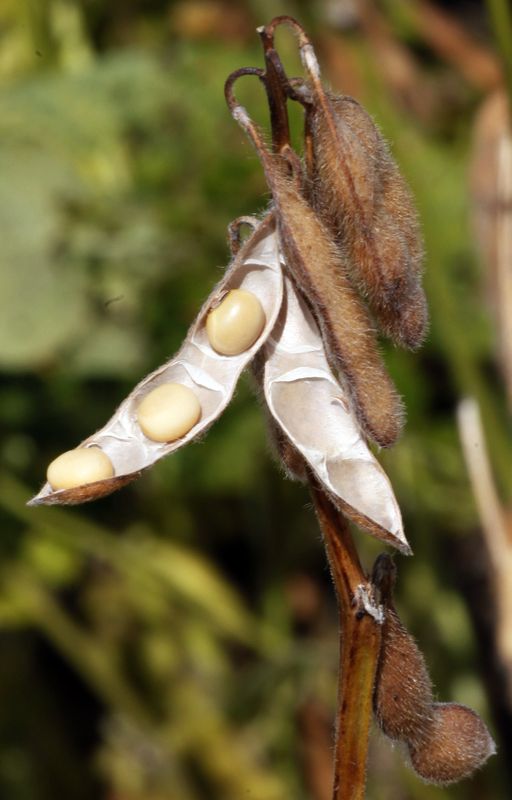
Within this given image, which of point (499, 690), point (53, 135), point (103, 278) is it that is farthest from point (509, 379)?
point (53, 135)

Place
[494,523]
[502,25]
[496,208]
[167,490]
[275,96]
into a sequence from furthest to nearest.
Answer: [167,490] < [496,208] < [494,523] < [502,25] < [275,96]

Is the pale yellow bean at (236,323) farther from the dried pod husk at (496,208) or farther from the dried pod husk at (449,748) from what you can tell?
the dried pod husk at (496,208)

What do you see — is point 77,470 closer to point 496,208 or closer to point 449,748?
point 449,748

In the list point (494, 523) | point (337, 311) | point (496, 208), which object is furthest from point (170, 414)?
point (496, 208)

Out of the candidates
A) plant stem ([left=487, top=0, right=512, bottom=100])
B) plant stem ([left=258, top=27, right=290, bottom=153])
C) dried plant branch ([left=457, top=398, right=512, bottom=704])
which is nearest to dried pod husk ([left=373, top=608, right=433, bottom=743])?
plant stem ([left=258, top=27, right=290, bottom=153])

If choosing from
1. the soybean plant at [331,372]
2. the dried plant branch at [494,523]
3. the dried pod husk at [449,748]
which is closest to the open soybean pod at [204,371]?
the soybean plant at [331,372]
